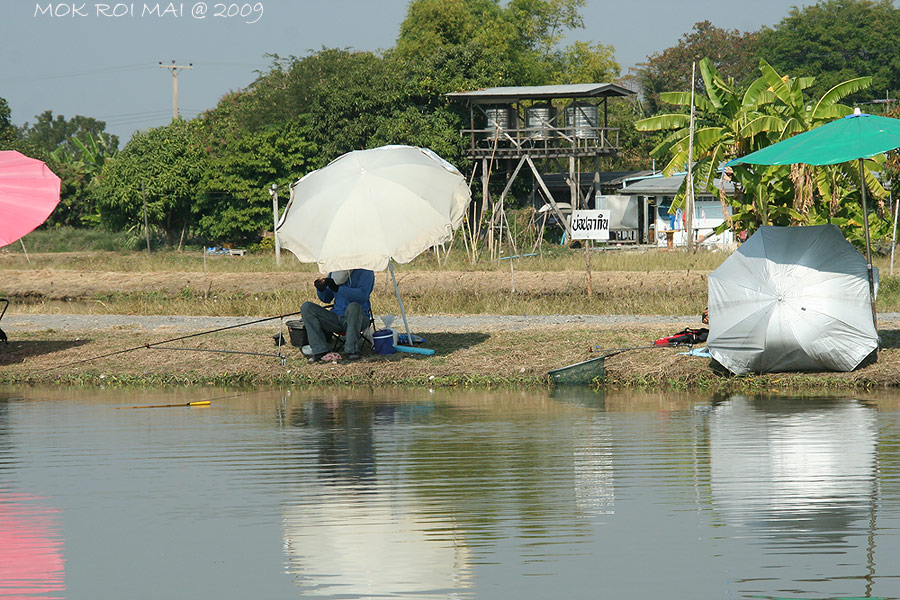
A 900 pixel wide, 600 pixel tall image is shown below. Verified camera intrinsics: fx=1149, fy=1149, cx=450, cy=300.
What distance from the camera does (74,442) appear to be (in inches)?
437

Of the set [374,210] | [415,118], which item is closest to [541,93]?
[415,118]

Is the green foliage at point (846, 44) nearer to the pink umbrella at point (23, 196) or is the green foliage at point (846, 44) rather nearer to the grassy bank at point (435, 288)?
the grassy bank at point (435, 288)

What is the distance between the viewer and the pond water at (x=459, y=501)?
6594mm

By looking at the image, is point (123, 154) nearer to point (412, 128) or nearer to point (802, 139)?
point (412, 128)

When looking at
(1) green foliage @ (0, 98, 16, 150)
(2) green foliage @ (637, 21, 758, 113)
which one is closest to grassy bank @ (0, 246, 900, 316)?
(1) green foliage @ (0, 98, 16, 150)

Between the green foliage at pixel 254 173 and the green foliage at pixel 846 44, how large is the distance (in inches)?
1342

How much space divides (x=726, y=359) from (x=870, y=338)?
67.4 inches

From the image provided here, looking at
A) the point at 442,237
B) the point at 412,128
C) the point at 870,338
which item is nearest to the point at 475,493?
the point at 442,237

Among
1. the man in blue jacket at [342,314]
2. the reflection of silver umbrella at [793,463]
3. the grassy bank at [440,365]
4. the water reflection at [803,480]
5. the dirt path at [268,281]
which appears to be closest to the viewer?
the water reflection at [803,480]

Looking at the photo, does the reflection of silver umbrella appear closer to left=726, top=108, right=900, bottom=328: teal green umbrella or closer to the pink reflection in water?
left=726, top=108, right=900, bottom=328: teal green umbrella

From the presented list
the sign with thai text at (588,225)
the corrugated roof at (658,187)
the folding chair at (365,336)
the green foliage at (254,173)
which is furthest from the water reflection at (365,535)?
the green foliage at (254,173)

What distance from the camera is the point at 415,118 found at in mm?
47000

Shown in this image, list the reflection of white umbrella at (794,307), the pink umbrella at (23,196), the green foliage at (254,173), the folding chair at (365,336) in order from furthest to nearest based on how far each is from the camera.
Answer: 1. the green foliage at (254,173)
2. the folding chair at (365,336)
3. the pink umbrella at (23,196)
4. the reflection of white umbrella at (794,307)

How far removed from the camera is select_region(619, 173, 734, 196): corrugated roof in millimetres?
45438
